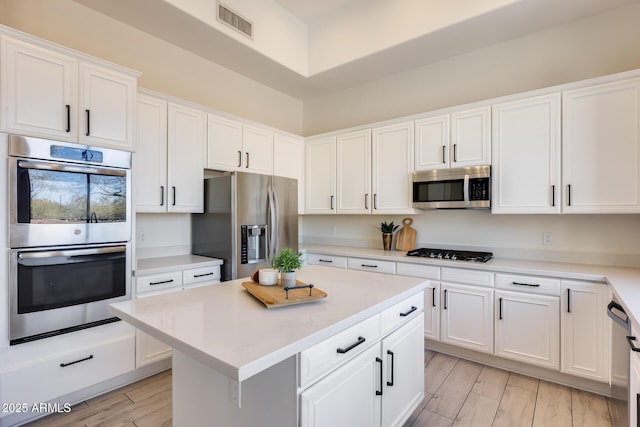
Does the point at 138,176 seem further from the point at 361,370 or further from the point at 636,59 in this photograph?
the point at 636,59

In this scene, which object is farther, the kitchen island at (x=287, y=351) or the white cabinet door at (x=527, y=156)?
the white cabinet door at (x=527, y=156)

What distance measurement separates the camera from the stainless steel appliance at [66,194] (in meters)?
1.91

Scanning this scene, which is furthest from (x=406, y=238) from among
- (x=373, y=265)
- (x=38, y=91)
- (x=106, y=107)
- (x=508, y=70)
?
(x=38, y=91)

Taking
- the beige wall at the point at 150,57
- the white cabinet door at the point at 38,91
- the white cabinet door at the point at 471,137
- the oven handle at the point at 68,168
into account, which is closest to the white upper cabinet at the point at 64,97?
the white cabinet door at the point at 38,91

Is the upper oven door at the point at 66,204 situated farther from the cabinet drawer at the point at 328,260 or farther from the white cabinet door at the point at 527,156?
the white cabinet door at the point at 527,156

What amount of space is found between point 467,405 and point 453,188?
1.87 meters

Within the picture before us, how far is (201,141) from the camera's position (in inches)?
125

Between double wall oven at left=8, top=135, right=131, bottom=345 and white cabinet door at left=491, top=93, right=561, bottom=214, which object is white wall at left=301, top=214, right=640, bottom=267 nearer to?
white cabinet door at left=491, top=93, right=561, bottom=214

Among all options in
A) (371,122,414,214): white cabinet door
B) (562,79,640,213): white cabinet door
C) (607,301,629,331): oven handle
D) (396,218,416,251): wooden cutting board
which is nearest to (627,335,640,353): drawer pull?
(607,301,629,331): oven handle

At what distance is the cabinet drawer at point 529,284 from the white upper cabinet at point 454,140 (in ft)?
3.52

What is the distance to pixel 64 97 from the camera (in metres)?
2.10

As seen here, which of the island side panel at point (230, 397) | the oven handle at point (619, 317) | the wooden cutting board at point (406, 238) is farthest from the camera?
the wooden cutting board at point (406, 238)

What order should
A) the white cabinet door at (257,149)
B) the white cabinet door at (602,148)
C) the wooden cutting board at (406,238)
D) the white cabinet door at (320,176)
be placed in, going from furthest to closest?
1. the white cabinet door at (320,176)
2. the wooden cutting board at (406,238)
3. the white cabinet door at (257,149)
4. the white cabinet door at (602,148)

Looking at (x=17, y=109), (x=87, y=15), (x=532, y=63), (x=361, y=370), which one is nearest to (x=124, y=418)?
(x=361, y=370)
